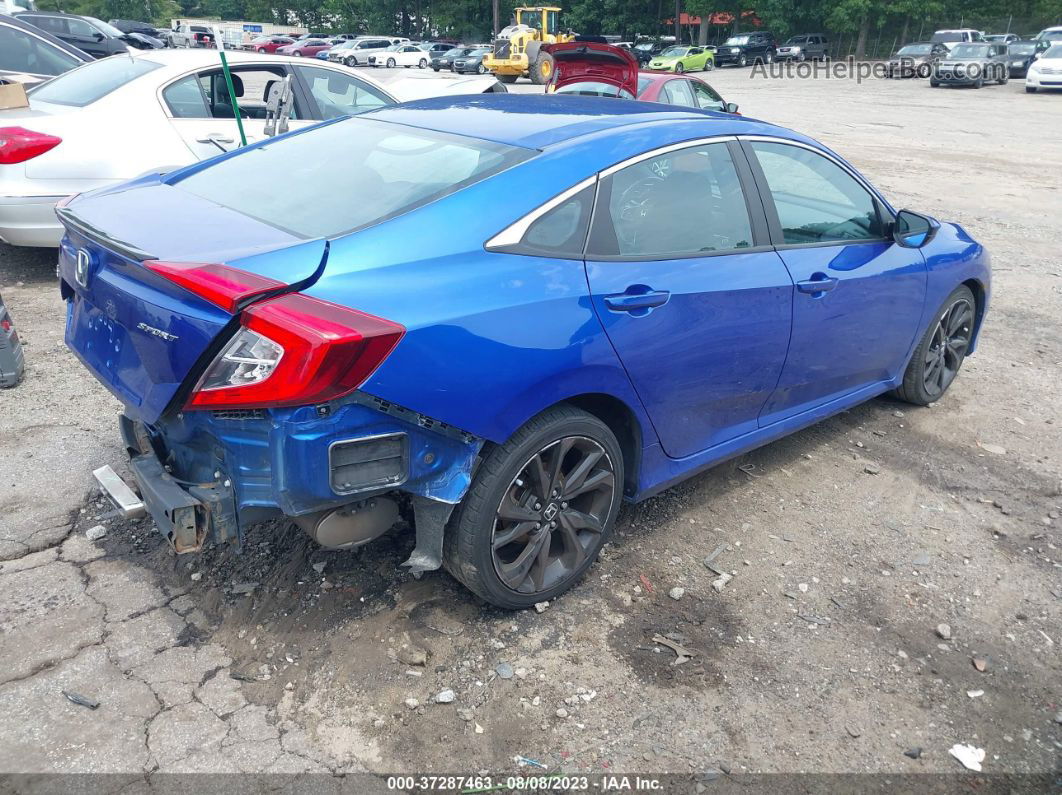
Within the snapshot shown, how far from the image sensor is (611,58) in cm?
1045

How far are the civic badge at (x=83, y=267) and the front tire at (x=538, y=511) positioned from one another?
4.90 feet

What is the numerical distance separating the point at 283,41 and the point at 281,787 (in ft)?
208

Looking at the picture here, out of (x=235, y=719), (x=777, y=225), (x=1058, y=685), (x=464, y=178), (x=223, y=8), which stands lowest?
(x=1058, y=685)

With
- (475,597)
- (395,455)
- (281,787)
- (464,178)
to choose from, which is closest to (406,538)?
(475,597)

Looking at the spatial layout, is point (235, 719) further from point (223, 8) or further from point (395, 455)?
point (223, 8)

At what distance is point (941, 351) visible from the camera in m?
5.08

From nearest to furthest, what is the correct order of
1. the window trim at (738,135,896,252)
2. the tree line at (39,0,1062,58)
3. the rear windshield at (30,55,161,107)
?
the window trim at (738,135,896,252), the rear windshield at (30,55,161,107), the tree line at (39,0,1062,58)

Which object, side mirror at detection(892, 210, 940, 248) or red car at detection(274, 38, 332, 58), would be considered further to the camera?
red car at detection(274, 38, 332, 58)

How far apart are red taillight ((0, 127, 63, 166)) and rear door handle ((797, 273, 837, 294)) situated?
17.2 feet

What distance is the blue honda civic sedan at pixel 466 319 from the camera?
7.97 ft

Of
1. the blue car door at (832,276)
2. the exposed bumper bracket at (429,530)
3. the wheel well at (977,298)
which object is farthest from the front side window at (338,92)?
the exposed bumper bracket at (429,530)

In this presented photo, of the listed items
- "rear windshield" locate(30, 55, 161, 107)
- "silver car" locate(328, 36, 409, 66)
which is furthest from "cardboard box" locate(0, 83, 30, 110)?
"silver car" locate(328, 36, 409, 66)

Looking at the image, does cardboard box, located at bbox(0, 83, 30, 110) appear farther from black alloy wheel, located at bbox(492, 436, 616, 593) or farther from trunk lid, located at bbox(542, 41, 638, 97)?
trunk lid, located at bbox(542, 41, 638, 97)

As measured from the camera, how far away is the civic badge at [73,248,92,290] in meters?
2.88
